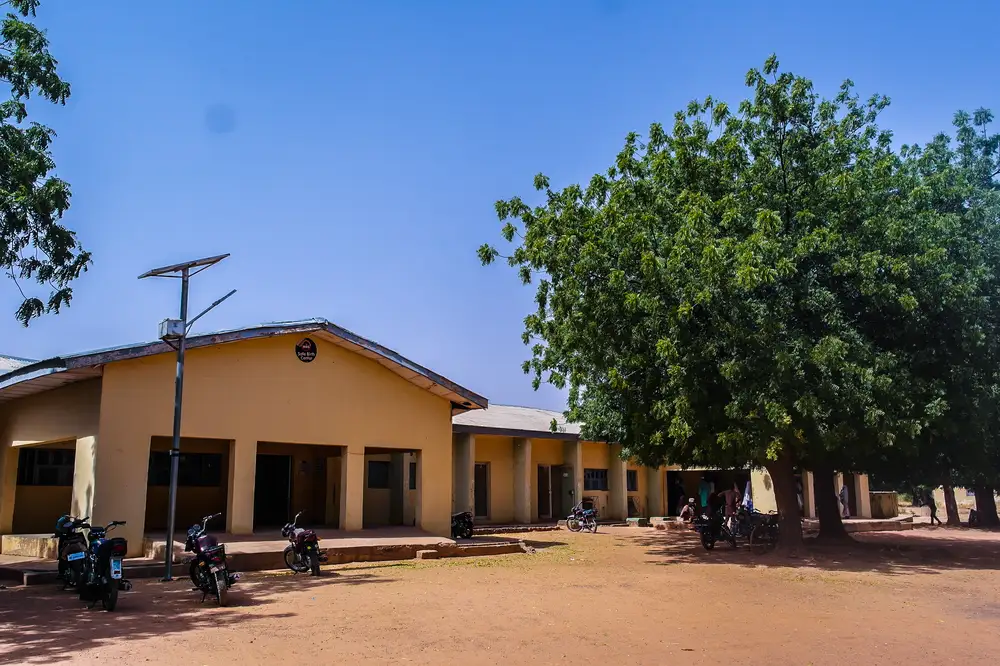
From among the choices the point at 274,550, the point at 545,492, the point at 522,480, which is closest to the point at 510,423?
the point at 522,480

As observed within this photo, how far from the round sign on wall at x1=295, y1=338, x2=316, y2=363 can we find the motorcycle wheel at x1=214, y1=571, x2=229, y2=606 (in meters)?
7.56

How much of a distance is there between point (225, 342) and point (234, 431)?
1.88 metres

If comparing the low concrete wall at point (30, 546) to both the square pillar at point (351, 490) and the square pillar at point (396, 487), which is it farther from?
the square pillar at point (396, 487)

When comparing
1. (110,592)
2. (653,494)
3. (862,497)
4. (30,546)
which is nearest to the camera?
(110,592)

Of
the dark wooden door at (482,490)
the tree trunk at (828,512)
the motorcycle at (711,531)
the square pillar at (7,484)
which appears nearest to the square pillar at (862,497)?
the tree trunk at (828,512)

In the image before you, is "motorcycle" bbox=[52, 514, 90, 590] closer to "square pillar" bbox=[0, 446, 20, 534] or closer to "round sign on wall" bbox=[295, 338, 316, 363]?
"round sign on wall" bbox=[295, 338, 316, 363]

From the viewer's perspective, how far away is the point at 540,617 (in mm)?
9586

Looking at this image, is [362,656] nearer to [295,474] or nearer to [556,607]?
[556,607]

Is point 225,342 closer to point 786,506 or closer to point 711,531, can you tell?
point 711,531

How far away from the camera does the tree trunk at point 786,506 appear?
17.4 metres

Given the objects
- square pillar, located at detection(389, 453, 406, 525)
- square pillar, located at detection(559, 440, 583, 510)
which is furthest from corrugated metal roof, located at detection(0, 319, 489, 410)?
square pillar, located at detection(559, 440, 583, 510)

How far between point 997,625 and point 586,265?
907 centimetres

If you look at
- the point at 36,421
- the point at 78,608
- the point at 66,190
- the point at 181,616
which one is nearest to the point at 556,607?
the point at 181,616

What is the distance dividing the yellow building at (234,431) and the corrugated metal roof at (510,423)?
2776 mm
